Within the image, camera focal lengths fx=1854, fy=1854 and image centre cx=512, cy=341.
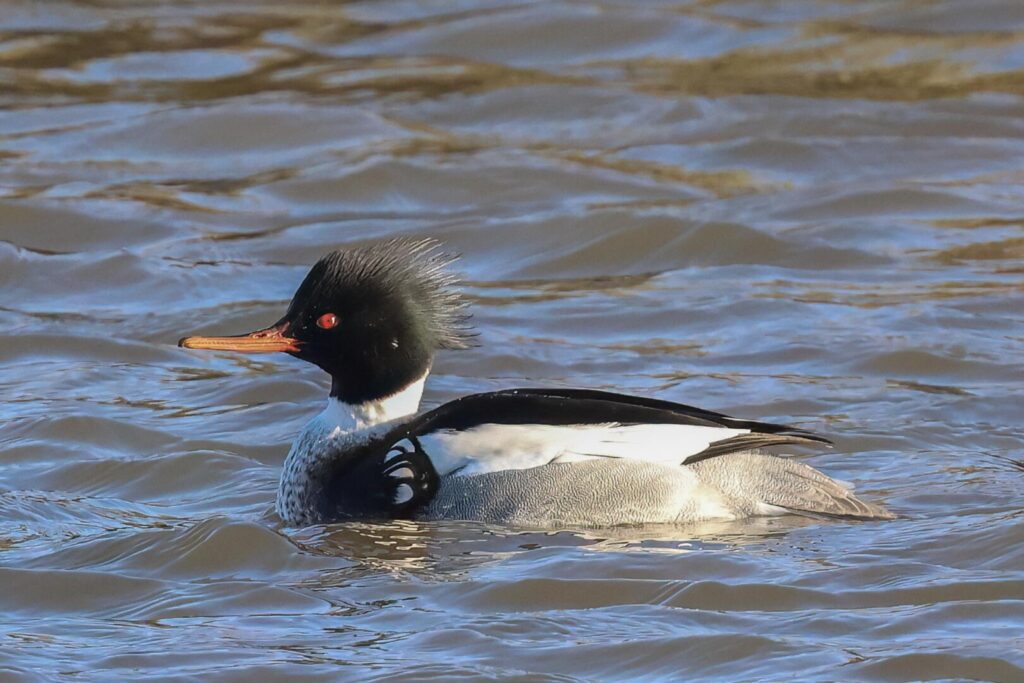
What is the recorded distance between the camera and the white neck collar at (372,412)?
686 centimetres

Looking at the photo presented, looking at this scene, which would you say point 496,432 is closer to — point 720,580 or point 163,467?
point 720,580

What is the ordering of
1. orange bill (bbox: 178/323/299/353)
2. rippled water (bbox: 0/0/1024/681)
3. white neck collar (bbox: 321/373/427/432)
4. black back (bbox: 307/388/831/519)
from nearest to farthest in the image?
1. rippled water (bbox: 0/0/1024/681)
2. black back (bbox: 307/388/831/519)
3. orange bill (bbox: 178/323/299/353)
4. white neck collar (bbox: 321/373/427/432)

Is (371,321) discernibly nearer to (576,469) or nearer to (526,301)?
(576,469)

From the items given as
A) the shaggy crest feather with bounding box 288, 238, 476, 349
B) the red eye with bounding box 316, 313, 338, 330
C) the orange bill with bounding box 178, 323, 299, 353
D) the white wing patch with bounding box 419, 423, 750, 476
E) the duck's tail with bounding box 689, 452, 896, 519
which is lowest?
the duck's tail with bounding box 689, 452, 896, 519

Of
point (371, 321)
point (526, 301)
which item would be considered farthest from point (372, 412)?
point (526, 301)

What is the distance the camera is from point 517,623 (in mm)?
5539

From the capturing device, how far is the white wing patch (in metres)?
6.35

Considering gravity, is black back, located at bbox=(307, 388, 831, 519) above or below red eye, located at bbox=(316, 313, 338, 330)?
below

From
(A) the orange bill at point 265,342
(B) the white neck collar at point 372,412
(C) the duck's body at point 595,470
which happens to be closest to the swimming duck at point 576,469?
(C) the duck's body at point 595,470

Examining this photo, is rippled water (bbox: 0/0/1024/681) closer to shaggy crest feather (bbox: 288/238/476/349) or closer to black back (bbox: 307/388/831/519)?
black back (bbox: 307/388/831/519)

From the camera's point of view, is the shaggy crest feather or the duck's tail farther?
the shaggy crest feather

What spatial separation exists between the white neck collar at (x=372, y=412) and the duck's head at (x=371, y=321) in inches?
0.8

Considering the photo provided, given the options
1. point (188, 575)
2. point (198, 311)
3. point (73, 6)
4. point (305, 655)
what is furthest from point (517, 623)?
point (73, 6)

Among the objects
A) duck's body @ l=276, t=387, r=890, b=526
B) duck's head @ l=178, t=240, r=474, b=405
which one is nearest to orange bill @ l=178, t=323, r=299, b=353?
duck's head @ l=178, t=240, r=474, b=405
